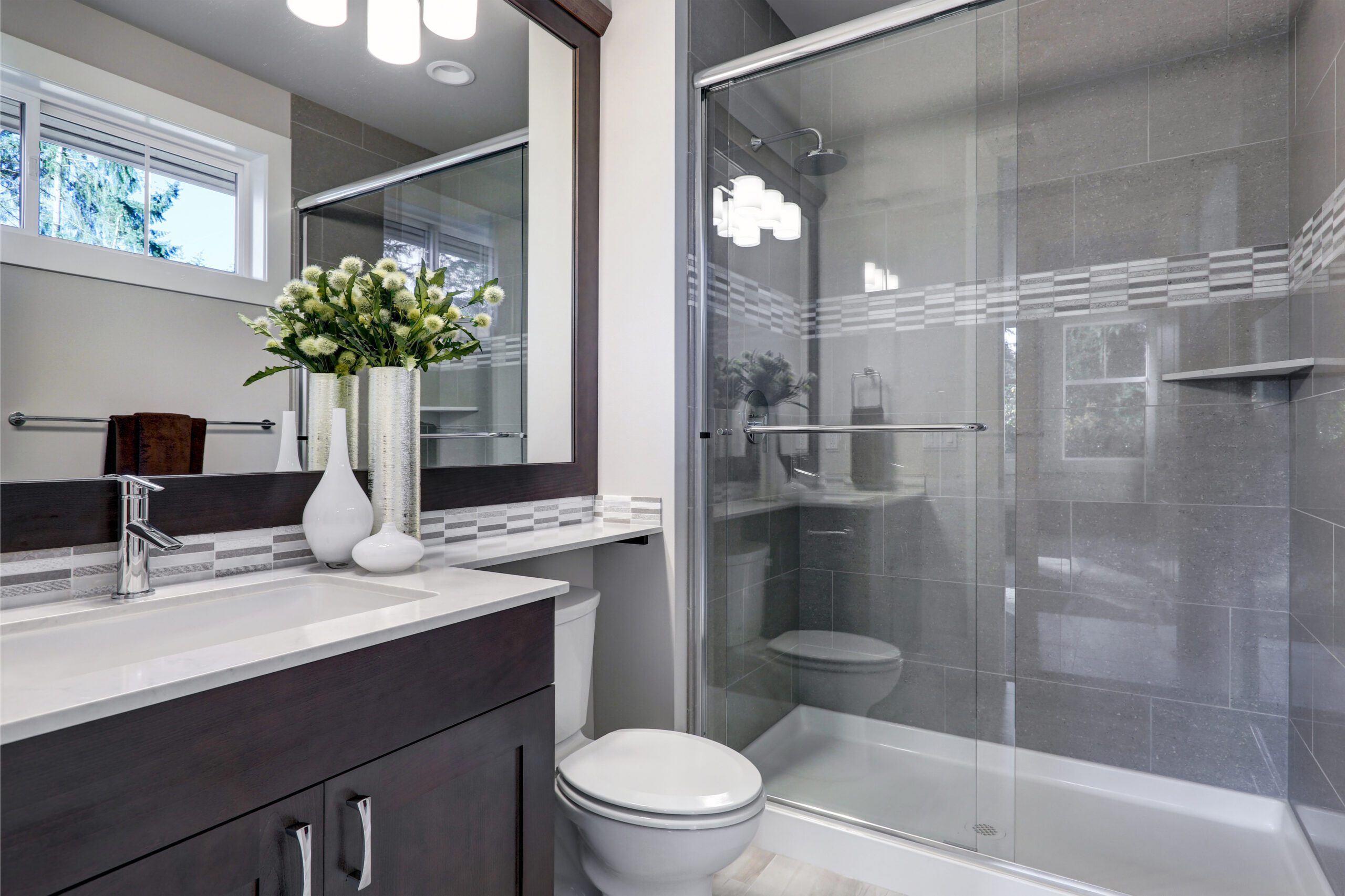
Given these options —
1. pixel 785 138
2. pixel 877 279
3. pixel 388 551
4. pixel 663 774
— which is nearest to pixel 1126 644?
pixel 877 279

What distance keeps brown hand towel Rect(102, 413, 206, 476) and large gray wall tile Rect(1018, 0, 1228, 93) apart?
8.10 feet

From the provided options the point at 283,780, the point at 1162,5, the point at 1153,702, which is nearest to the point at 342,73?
the point at 283,780

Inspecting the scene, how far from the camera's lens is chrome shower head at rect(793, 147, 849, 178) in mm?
1851

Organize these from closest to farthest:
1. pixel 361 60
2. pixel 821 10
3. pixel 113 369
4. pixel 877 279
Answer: pixel 113 369, pixel 361 60, pixel 877 279, pixel 821 10

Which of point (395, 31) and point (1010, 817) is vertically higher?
point (395, 31)

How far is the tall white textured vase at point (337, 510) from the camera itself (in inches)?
48.5

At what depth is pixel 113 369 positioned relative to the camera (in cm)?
108

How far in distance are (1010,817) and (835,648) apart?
1.82 feet

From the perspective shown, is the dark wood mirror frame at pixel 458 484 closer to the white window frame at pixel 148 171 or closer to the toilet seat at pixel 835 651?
the white window frame at pixel 148 171

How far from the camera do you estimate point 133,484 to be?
40.5 inches

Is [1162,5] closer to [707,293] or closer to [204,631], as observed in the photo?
[707,293]

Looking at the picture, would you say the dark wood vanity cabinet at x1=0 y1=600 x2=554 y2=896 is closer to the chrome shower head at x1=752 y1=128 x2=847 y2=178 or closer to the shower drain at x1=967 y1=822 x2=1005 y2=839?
the shower drain at x1=967 y1=822 x2=1005 y2=839

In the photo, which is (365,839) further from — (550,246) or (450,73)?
(450,73)

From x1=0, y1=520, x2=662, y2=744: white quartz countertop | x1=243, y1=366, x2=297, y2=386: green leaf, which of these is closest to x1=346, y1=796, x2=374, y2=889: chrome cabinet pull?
x1=0, y1=520, x2=662, y2=744: white quartz countertop
